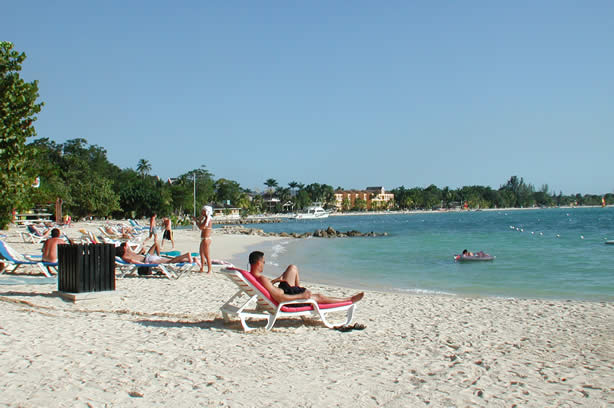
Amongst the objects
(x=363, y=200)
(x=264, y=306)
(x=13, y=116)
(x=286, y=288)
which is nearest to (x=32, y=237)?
(x=13, y=116)

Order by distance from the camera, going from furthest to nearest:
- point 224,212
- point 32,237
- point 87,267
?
point 224,212 < point 32,237 < point 87,267

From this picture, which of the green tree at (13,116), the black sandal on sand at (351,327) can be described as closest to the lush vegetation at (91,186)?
the green tree at (13,116)

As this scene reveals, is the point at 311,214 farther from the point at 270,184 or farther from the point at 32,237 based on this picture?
the point at 32,237

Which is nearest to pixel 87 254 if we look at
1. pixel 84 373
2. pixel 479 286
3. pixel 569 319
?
pixel 84 373

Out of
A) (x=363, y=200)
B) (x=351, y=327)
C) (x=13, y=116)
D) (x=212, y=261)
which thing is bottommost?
(x=351, y=327)

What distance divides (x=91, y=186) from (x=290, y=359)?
59.3 m

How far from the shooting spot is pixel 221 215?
385 feet

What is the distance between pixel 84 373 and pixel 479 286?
12.4m

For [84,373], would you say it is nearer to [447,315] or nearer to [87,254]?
[87,254]

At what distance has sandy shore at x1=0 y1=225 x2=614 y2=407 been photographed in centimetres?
438

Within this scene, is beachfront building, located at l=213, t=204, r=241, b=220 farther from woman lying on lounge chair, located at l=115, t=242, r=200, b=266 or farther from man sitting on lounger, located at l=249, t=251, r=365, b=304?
man sitting on lounger, located at l=249, t=251, r=365, b=304

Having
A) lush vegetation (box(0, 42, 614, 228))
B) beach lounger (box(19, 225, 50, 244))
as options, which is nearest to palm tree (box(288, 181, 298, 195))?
lush vegetation (box(0, 42, 614, 228))

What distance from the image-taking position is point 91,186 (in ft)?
195

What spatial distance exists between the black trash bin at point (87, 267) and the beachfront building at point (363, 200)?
17146cm
